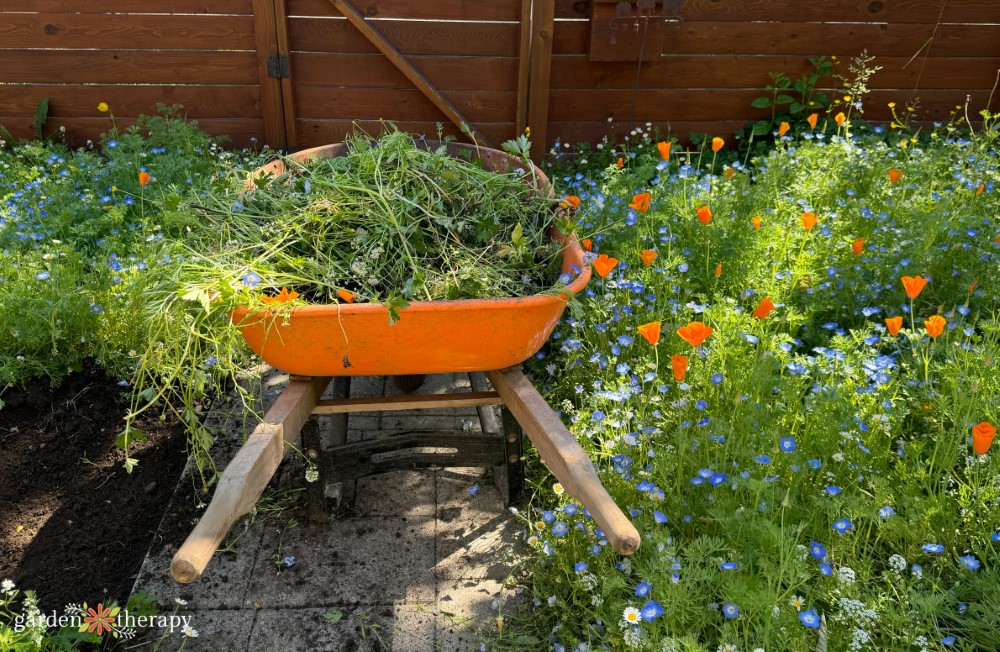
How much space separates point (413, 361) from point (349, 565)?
28.7 inches

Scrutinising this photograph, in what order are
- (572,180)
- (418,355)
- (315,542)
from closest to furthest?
(418,355), (315,542), (572,180)

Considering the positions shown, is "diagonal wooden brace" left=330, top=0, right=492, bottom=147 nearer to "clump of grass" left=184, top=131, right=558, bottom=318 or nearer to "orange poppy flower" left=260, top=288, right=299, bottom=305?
"clump of grass" left=184, top=131, right=558, bottom=318

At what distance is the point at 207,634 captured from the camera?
2051 millimetres

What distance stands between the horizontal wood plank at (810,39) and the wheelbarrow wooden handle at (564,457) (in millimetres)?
3337

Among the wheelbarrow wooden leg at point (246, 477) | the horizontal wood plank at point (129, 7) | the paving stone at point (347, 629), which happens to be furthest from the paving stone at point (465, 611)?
the horizontal wood plank at point (129, 7)

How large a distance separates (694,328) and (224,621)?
153 cm

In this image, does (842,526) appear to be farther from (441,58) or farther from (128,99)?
(128,99)

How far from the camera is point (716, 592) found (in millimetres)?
1856

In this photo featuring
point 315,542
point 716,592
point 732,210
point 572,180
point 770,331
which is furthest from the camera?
point 572,180

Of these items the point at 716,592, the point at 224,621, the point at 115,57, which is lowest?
the point at 224,621

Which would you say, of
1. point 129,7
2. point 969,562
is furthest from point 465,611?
point 129,7

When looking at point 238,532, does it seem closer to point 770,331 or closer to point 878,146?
point 770,331

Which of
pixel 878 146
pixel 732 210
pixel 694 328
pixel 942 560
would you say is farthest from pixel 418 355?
pixel 878 146

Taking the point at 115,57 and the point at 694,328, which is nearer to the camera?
the point at 694,328
